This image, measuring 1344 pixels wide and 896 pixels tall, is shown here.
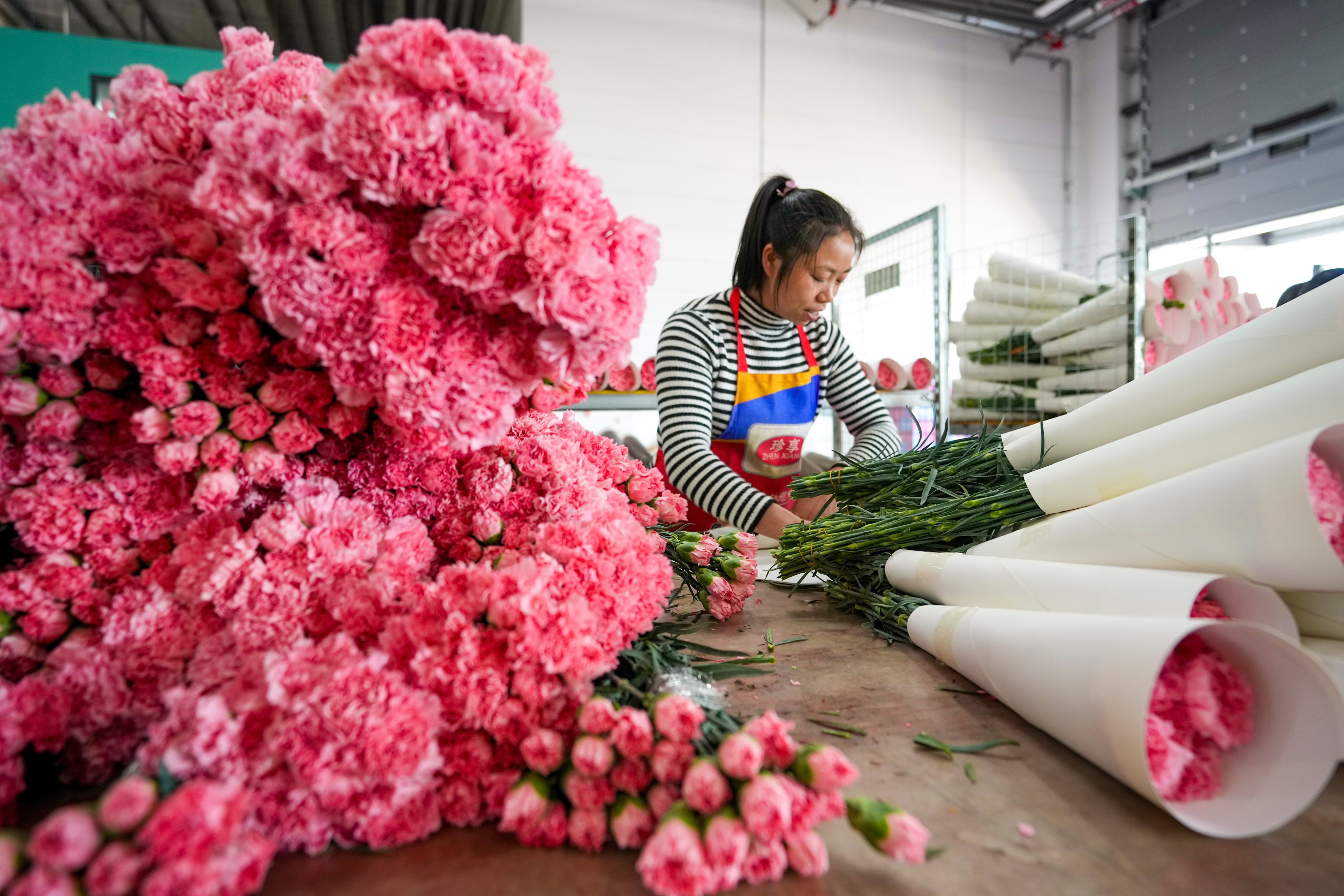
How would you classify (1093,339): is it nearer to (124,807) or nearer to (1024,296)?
(1024,296)

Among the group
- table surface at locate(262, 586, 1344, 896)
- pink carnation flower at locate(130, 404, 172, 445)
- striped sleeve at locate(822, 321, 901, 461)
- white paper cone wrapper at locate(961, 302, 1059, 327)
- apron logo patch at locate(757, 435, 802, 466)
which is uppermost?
white paper cone wrapper at locate(961, 302, 1059, 327)

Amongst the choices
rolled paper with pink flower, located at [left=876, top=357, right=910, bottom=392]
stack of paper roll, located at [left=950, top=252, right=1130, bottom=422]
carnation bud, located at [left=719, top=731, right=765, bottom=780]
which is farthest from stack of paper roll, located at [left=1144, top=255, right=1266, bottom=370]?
carnation bud, located at [left=719, top=731, right=765, bottom=780]

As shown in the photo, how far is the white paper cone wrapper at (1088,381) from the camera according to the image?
2.38m

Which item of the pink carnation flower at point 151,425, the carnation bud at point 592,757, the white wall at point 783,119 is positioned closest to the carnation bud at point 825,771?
the carnation bud at point 592,757

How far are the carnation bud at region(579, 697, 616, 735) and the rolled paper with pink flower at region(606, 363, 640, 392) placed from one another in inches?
90.9

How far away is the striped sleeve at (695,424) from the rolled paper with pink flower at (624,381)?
1.06 metres

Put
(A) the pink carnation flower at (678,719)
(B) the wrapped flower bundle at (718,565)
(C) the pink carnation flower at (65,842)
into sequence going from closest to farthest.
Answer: (C) the pink carnation flower at (65,842) < (A) the pink carnation flower at (678,719) < (B) the wrapped flower bundle at (718,565)

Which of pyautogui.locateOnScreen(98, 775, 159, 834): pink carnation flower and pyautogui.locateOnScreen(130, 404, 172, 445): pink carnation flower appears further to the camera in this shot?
pyautogui.locateOnScreen(130, 404, 172, 445): pink carnation flower

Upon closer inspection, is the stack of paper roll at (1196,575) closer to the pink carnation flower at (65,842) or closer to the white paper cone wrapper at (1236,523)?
the white paper cone wrapper at (1236,523)

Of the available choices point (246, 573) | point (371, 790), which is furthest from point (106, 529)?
point (371, 790)

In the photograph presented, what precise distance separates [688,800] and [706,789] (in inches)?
0.6

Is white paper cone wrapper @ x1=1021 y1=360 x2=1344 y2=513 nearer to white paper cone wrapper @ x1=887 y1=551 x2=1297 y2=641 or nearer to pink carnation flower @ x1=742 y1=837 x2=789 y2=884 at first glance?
white paper cone wrapper @ x1=887 y1=551 x2=1297 y2=641

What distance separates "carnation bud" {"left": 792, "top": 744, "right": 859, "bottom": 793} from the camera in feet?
1.23

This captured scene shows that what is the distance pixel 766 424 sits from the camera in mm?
1789
